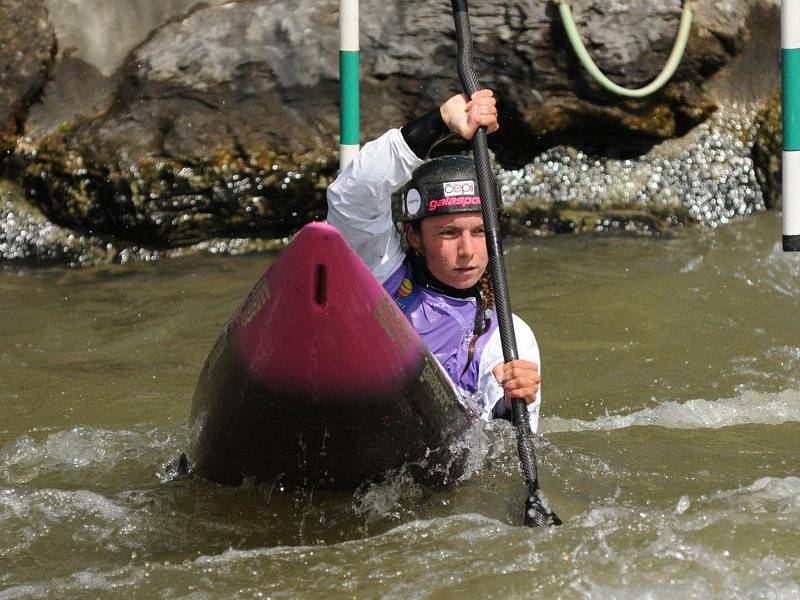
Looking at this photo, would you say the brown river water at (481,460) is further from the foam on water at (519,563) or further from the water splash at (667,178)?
the water splash at (667,178)

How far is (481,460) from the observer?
11.9 feet

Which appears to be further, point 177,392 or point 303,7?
point 303,7

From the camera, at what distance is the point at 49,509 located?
347 centimetres

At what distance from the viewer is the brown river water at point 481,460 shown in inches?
119

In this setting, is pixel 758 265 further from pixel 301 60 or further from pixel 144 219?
pixel 144 219

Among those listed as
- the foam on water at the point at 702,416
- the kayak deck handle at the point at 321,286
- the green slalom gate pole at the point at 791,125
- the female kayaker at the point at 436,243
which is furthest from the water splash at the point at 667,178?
the kayak deck handle at the point at 321,286

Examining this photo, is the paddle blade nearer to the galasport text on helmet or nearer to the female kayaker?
the female kayaker

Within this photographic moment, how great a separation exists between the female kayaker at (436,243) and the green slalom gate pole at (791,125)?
144cm

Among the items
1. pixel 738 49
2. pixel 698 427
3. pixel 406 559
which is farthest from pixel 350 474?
pixel 738 49

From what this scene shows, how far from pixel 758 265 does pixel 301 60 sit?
267cm

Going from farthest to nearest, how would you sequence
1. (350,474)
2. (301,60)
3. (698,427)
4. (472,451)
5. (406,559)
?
(301,60)
(698,427)
(472,451)
(350,474)
(406,559)

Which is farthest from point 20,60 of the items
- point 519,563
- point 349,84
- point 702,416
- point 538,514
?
point 519,563

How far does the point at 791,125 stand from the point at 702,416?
116 cm

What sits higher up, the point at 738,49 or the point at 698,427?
the point at 738,49
